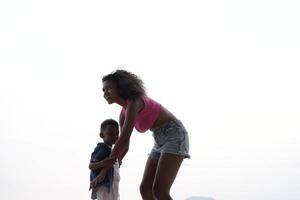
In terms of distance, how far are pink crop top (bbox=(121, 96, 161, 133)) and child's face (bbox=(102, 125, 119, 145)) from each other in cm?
45

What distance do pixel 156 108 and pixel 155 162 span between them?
609 millimetres

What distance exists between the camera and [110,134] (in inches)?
179

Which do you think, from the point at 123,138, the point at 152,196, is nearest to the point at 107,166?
the point at 123,138

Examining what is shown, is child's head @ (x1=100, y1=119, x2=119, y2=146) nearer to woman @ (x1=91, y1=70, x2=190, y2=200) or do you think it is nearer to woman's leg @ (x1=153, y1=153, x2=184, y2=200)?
woman @ (x1=91, y1=70, x2=190, y2=200)

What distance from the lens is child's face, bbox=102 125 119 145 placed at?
14.9 ft

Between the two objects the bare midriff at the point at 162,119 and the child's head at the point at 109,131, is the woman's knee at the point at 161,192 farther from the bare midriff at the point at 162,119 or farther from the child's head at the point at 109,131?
the child's head at the point at 109,131

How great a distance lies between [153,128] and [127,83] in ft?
1.96

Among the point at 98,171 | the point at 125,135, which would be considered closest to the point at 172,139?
the point at 125,135

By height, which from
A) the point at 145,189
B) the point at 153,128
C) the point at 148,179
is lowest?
the point at 145,189

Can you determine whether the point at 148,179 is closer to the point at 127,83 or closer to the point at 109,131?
the point at 109,131

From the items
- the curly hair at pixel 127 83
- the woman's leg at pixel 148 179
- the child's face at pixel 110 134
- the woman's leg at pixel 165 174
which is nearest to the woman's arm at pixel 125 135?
the curly hair at pixel 127 83

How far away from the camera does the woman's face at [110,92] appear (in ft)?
13.3

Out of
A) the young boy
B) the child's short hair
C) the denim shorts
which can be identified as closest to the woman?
the denim shorts

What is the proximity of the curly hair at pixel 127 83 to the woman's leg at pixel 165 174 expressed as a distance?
0.70 m
